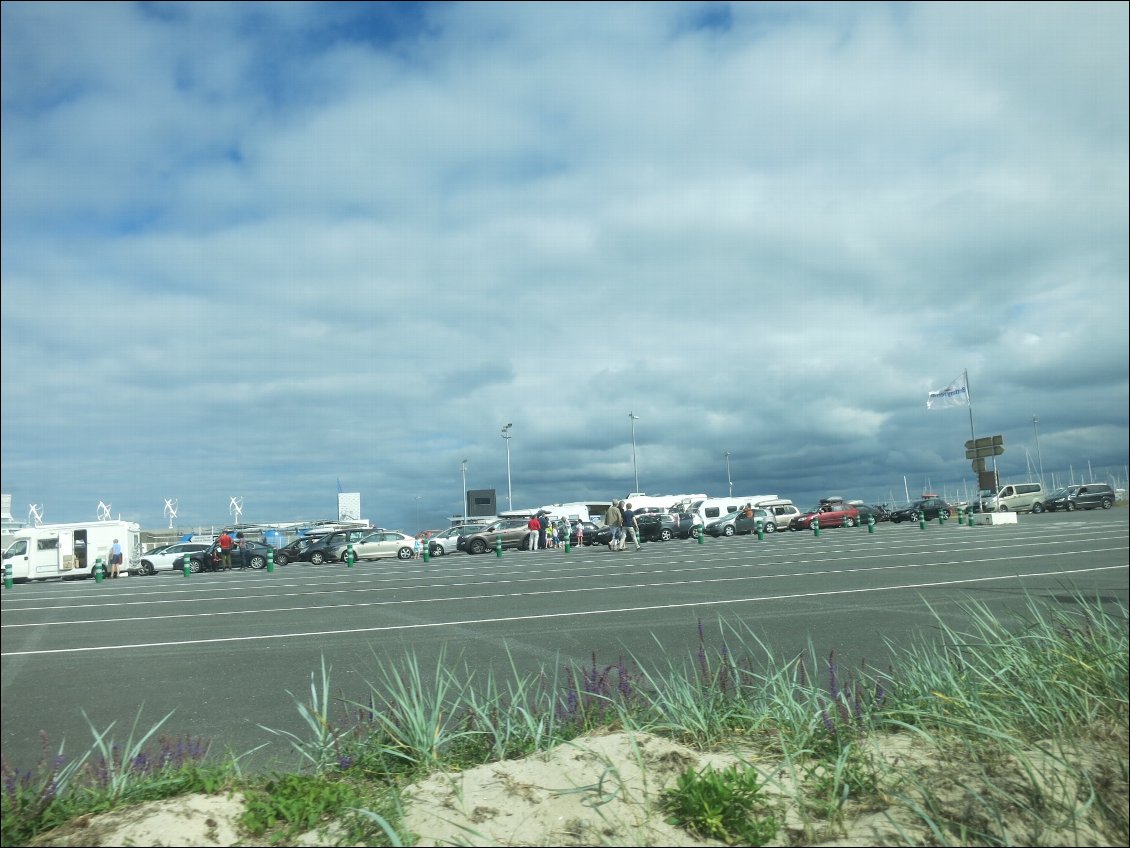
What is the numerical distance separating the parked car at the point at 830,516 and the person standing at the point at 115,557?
5065cm

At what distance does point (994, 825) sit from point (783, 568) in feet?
58.4

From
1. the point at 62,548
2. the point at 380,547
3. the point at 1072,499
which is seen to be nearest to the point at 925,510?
the point at 1072,499

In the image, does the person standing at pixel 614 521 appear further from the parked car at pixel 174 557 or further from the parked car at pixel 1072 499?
the parked car at pixel 1072 499

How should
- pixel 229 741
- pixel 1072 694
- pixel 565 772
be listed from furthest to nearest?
pixel 229 741 < pixel 1072 694 < pixel 565 772

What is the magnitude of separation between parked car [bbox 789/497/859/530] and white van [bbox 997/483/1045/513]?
31.0 ft

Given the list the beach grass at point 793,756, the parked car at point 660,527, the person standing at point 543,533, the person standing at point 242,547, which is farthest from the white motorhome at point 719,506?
the beach grass at point 793,756

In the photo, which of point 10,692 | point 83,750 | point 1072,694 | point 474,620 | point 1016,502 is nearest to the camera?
point 10,692

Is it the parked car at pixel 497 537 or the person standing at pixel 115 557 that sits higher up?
the person standing at pixel 115 557

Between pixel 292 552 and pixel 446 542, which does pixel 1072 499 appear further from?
pixel 292 552

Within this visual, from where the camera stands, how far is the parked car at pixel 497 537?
142ft

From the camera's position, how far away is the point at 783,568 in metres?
20.6

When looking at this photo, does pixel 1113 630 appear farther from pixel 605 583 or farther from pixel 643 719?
pixel 605 583

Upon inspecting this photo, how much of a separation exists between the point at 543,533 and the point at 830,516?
1924cm

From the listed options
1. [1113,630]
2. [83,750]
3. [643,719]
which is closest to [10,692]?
[83,750]
